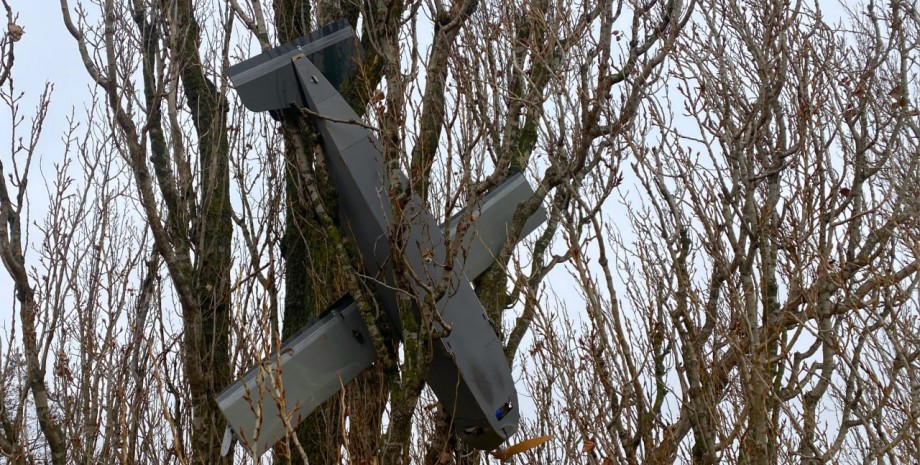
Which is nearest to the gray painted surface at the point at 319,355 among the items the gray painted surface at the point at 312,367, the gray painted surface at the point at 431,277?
the gray painted surface at the point at 312,367

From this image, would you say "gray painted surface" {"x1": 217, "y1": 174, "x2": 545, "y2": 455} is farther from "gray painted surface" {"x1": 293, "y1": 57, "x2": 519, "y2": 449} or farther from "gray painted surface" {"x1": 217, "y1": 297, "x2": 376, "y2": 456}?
"gray painted surface" {"x1": 293, "y1": 57, "x2": 519, "y2": 449}

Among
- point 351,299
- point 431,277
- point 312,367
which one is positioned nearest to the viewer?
point 431,277

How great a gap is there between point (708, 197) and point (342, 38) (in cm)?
192

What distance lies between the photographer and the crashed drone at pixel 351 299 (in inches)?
143

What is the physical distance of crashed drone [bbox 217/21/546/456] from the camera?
143 inches

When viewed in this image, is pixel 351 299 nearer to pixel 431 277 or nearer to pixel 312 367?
pixel 312 367

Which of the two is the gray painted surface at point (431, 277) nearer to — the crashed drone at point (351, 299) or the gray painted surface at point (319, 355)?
the crashed drone at point (351, 299)

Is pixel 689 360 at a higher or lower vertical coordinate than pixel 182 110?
lower

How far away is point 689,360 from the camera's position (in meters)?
3.10

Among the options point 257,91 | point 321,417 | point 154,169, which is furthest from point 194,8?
point 321,417

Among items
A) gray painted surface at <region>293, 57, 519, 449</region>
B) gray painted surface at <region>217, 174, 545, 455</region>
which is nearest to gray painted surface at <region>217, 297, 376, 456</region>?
gray painted surface at <region>217, 174, 545, 455</region>

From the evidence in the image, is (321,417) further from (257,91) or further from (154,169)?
(257,91)

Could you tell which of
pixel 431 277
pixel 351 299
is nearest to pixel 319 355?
pixel 351 299

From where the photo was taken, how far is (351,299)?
12.9ft
